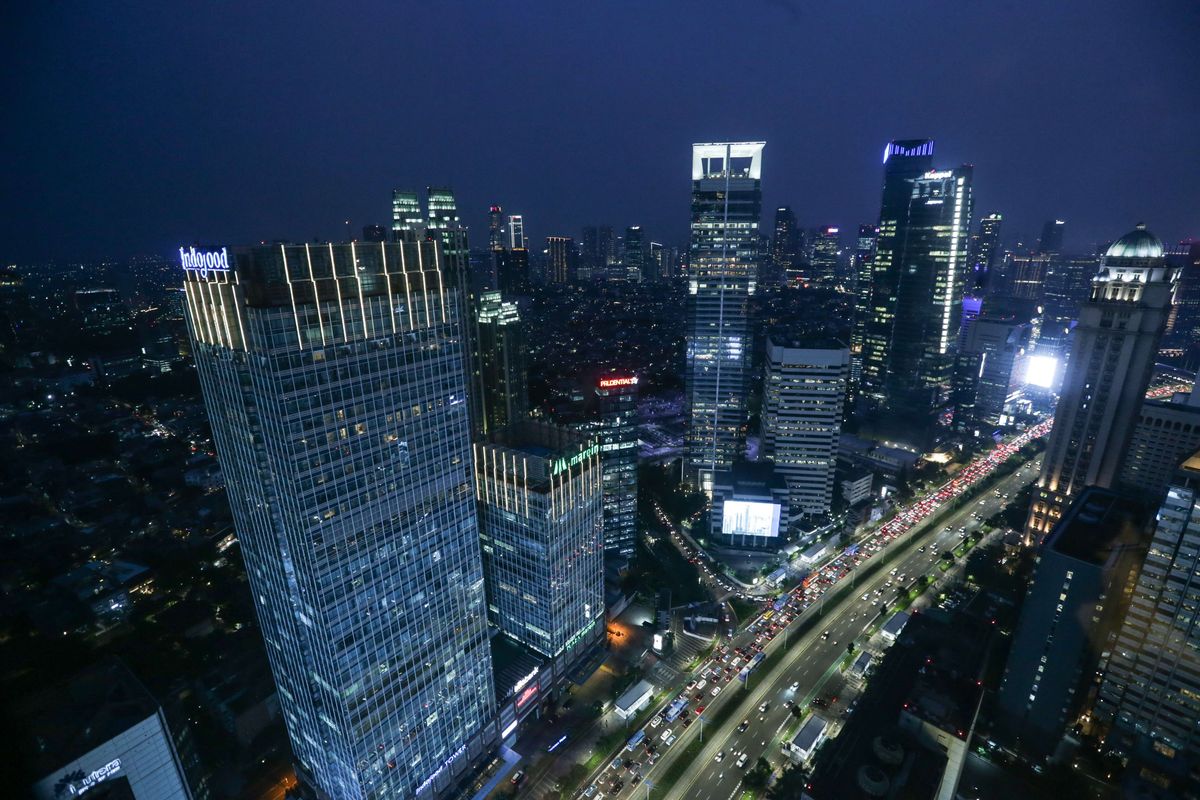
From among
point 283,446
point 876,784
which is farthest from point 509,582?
point 876,784

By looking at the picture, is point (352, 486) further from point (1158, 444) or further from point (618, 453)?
point (1158, 444)

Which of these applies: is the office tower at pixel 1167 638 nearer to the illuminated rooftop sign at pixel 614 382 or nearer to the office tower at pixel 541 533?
the office tower at pixel 541 533

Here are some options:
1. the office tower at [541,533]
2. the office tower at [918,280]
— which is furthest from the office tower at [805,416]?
the office tower at [918,280]

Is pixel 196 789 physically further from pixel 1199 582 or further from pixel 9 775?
pixel 1199 582

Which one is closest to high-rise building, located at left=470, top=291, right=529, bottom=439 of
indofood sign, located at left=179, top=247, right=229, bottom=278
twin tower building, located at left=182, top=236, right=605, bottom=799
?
twin tower building, located at left=182, top=236, right=605, bottom=799

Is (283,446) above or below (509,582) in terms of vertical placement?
above

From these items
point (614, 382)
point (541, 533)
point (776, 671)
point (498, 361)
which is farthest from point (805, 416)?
point (541, 533)

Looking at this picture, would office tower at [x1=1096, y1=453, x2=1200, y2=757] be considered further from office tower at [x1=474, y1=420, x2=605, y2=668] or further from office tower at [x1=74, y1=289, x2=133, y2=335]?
office tower at [x1=74, y1=289, x2=133, y2=335]
